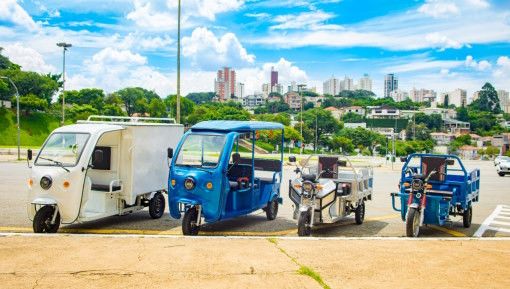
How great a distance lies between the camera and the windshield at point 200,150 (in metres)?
10.7

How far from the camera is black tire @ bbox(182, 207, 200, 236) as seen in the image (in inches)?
399

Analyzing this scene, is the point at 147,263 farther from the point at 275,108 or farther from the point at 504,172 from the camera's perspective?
the point at 275,108

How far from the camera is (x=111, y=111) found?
93.9 m

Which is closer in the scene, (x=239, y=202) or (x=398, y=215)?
(x=239, y=202)

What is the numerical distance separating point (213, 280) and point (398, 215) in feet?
28.9

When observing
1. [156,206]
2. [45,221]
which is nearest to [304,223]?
[156,206]

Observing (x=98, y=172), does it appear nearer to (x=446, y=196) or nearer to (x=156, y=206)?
(x=156, y=206)

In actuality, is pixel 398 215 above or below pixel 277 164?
below

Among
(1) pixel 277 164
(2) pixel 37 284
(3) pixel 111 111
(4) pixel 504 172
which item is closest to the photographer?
(2) pixel 37 284

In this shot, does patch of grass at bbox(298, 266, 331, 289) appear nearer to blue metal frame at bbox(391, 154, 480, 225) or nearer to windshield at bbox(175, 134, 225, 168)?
windshield at bbox(175, 134, 225, 168)

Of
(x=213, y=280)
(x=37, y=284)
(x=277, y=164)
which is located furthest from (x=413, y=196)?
(x=37, y=284)

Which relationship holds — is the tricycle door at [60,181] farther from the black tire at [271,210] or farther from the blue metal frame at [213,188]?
the black tire at [271,210]

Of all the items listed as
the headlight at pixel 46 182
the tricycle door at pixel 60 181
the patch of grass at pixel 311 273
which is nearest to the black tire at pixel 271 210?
the tricycle door at pixel 60 181

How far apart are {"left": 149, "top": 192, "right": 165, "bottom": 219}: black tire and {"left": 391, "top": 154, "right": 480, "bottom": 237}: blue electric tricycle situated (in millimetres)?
5268
